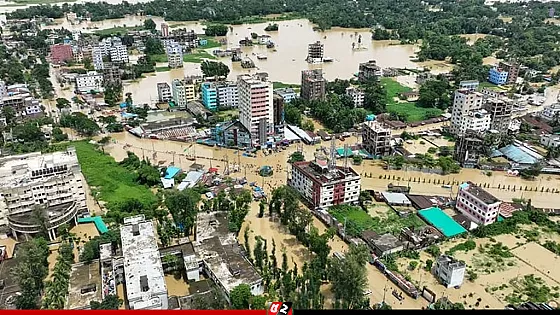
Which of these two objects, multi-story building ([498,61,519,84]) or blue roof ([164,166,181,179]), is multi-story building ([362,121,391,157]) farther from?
multi-story building ([498,61,519,84])

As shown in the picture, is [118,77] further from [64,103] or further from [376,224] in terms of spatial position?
[376,224]

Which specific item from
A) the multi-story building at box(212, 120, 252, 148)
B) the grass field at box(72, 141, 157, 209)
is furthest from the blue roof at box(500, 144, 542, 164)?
the grass field at box(72, 141, 157, 209)

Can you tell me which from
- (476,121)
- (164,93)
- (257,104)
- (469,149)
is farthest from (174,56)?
(469,149)

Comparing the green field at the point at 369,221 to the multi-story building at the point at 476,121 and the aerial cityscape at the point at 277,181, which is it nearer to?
the aerial cityscape at the point at 277,181

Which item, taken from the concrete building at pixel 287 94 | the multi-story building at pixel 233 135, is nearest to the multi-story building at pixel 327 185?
the multi-story building at pixel 233 135

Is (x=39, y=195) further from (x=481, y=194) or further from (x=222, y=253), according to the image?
(x=481, y=194)

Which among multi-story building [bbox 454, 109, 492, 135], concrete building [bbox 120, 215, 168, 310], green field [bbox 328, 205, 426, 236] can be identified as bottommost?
green field [bbox 328, 205, 426, 236]

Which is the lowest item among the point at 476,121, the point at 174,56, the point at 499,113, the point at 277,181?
the point at 277,181
